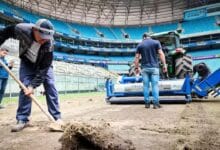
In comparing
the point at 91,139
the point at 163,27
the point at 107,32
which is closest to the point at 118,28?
the point at 107,32

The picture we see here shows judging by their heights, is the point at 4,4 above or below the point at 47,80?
Answer: above

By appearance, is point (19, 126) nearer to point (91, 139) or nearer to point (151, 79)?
point (91, 139)

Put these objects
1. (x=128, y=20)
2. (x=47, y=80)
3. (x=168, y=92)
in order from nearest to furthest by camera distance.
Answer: (x=47, y=80) → (x=168, y=92) → (x=128, y=20)

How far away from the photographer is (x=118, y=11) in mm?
48594

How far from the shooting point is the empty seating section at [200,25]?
1697 inches

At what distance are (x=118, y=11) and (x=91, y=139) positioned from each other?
156 ft

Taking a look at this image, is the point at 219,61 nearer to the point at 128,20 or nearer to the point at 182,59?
the point at 128,20

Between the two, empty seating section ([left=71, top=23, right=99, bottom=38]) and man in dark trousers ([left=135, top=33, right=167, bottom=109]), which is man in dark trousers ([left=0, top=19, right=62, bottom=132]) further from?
empty seating section ([left=71, top=23, right=99, bottom=38])

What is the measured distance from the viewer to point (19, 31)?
3.89 meters

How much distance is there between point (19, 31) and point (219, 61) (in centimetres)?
4107

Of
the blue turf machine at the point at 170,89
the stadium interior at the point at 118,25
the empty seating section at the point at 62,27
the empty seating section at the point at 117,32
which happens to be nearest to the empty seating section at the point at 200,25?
the stadium interior at the point at 118,25

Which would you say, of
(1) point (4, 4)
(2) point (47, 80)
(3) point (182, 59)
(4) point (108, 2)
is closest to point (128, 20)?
(4) point (108, 2)

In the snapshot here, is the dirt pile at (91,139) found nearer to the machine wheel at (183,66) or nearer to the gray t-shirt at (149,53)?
the gray t-shirt at (149,53)

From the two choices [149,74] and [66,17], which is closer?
[149,74]
